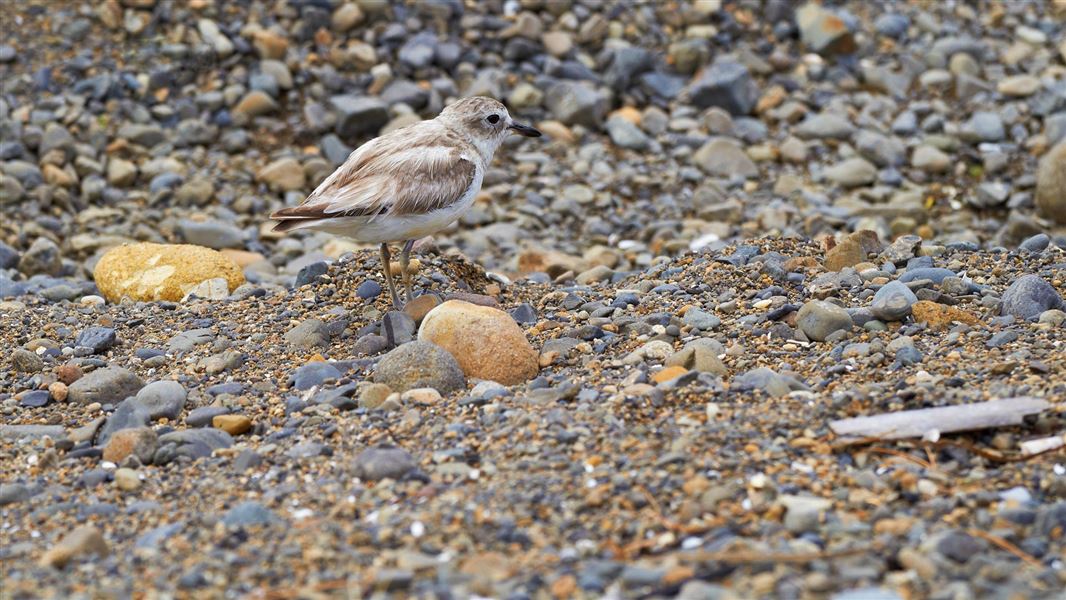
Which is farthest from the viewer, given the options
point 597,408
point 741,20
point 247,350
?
point 741,20

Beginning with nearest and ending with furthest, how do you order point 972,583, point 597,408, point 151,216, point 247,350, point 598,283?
point 972,583
point 597,408
point 247,350
point 598,283
point 151,216

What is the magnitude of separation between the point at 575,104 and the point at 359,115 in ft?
7.14

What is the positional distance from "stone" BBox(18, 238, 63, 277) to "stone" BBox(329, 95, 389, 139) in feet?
10.2

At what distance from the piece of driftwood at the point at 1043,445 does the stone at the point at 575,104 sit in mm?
7771

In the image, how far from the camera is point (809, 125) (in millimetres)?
12359

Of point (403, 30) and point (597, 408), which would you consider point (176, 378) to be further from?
point (403, 30)

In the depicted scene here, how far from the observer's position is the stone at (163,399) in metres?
6.19

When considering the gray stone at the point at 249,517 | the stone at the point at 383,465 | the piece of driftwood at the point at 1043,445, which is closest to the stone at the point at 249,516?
the gray stone at the point at 249,517

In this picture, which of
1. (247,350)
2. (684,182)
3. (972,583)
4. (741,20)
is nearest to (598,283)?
(247,350)

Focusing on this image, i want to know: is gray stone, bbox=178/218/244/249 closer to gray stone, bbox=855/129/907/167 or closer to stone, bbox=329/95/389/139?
stone, bbox=329/95/389/139

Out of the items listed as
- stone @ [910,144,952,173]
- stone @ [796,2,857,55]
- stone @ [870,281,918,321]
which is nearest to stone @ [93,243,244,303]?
stone @ [870,281,918,321]

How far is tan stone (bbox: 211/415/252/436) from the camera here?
234 inches

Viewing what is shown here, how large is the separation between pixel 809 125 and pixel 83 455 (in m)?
8.61

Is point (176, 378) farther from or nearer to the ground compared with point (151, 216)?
farther from the ground
